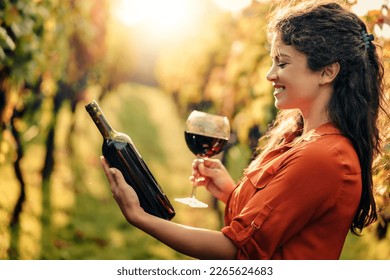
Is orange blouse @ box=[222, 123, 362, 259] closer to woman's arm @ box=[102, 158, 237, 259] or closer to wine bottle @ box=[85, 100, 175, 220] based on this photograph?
woman's arm @ box=[102, 158, 237, 259]

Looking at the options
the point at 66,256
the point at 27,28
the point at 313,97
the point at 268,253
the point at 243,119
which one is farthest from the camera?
the point at 66,256

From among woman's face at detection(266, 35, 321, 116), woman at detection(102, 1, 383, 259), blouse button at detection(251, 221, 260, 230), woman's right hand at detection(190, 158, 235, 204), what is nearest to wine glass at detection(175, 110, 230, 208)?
woman's right hand at detection(190, 158, 235, 204)

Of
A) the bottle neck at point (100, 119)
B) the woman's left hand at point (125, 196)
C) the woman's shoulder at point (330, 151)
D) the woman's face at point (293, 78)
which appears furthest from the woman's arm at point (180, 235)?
the woman's face at point (293, 78)

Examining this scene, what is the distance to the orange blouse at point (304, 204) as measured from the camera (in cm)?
146

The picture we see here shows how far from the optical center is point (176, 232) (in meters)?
1.52

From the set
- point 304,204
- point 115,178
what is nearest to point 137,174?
point 115,178

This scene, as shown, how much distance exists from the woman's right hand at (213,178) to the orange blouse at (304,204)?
509mm

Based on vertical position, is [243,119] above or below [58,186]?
above

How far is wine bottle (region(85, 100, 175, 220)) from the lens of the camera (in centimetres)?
167

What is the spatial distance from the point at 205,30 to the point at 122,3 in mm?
1044

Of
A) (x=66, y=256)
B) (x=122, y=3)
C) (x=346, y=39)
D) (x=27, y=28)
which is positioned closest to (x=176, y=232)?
(x=346, y=39)

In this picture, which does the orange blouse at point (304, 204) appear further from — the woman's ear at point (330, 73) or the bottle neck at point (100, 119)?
the bottle neck at point (100, 119)

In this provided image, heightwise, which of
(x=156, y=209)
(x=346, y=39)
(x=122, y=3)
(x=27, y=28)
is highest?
(x=122, y=3)

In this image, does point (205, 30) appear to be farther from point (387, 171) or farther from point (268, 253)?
point (268, 253)
